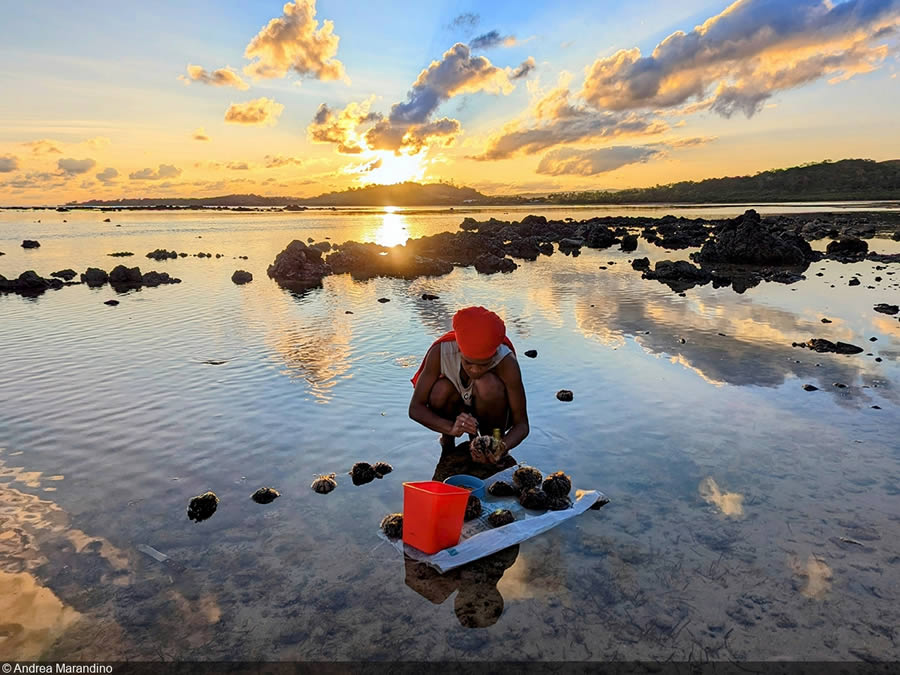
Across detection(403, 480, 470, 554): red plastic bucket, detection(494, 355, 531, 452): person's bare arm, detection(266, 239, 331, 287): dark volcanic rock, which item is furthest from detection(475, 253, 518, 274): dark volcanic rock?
detection(403, 480, 470, 554): red plastic bucket

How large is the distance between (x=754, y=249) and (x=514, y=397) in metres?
26.0

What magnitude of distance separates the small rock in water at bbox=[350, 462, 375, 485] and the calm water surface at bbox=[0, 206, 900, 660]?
0.18 meters

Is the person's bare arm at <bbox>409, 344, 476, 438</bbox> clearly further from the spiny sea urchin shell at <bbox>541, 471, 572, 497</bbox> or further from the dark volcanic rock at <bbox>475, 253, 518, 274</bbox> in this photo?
the dark volcanic rock at <bbox>475, 253, 518, 274</bbox>

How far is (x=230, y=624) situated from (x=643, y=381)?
753 centimetres

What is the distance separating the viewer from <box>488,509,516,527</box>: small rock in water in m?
5.12

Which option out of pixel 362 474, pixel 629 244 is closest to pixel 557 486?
pixel 362 474

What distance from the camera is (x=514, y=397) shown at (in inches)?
241

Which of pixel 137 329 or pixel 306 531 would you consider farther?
pixel 137 329

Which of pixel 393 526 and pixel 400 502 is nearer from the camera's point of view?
pixel 393 526

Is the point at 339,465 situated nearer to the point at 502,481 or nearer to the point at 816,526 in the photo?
the point at 502,481

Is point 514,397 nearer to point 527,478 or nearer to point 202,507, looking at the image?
point 527,478

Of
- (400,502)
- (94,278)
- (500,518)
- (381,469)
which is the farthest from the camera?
(94,278)

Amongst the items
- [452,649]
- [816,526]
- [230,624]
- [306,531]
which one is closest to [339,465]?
[306,531]

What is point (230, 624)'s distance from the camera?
3961 millimetres
